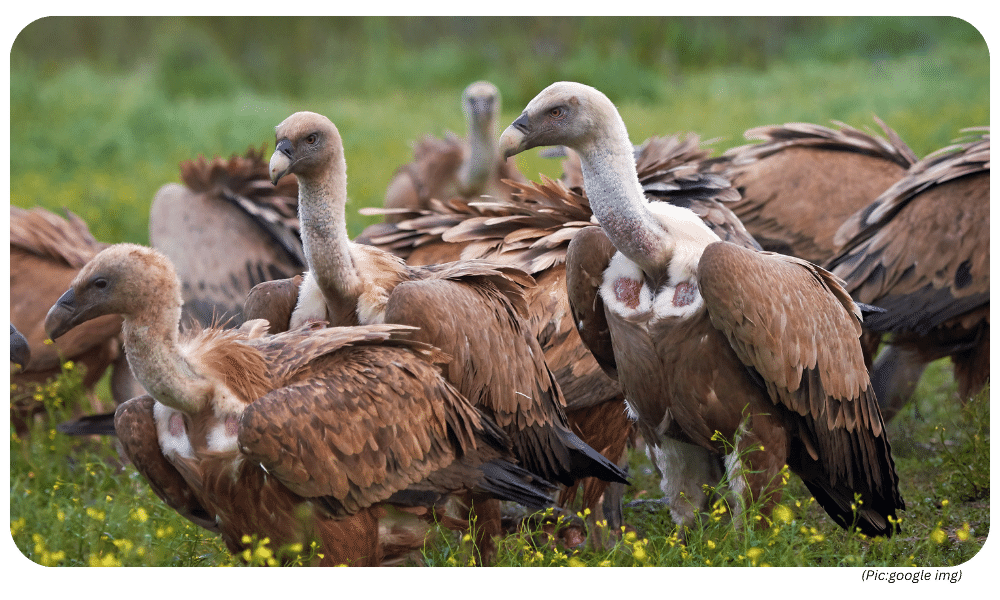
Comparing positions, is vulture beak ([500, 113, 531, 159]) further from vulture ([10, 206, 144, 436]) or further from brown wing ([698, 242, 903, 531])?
vulture ([10, 206, 144, 436])

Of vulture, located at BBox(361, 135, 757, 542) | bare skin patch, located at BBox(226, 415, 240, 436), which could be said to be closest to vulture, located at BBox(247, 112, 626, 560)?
vulture, located at BBox(361, 135, 757, 542)

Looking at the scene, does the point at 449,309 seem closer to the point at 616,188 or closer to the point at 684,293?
the point at 616,188

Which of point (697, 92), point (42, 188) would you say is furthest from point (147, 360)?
point (42, 188)

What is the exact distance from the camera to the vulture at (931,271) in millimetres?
5367

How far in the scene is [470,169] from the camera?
8234 millimetres

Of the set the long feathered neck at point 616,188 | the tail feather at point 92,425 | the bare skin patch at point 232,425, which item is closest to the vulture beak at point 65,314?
the bare skin patch at point 232,425

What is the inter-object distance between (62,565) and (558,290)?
7.02ft

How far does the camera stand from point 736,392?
3977 millimetres

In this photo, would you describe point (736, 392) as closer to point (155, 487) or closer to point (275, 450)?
point (275, 450)

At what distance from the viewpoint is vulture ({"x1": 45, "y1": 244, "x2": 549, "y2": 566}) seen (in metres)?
3.44

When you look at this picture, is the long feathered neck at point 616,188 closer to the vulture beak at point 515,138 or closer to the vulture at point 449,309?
the vulture beak at point 515,138

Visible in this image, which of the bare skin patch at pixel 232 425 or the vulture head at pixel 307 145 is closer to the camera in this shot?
the bare skin patch at pixel 232 425

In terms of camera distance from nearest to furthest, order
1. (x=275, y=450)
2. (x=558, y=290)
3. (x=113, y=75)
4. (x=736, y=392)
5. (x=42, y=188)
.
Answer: (x=275, y=450) → (x=736, y=392) → (x=558, y=290) → (x=113, y=75) → (x=42, y=188)

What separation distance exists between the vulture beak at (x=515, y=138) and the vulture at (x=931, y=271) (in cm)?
248
